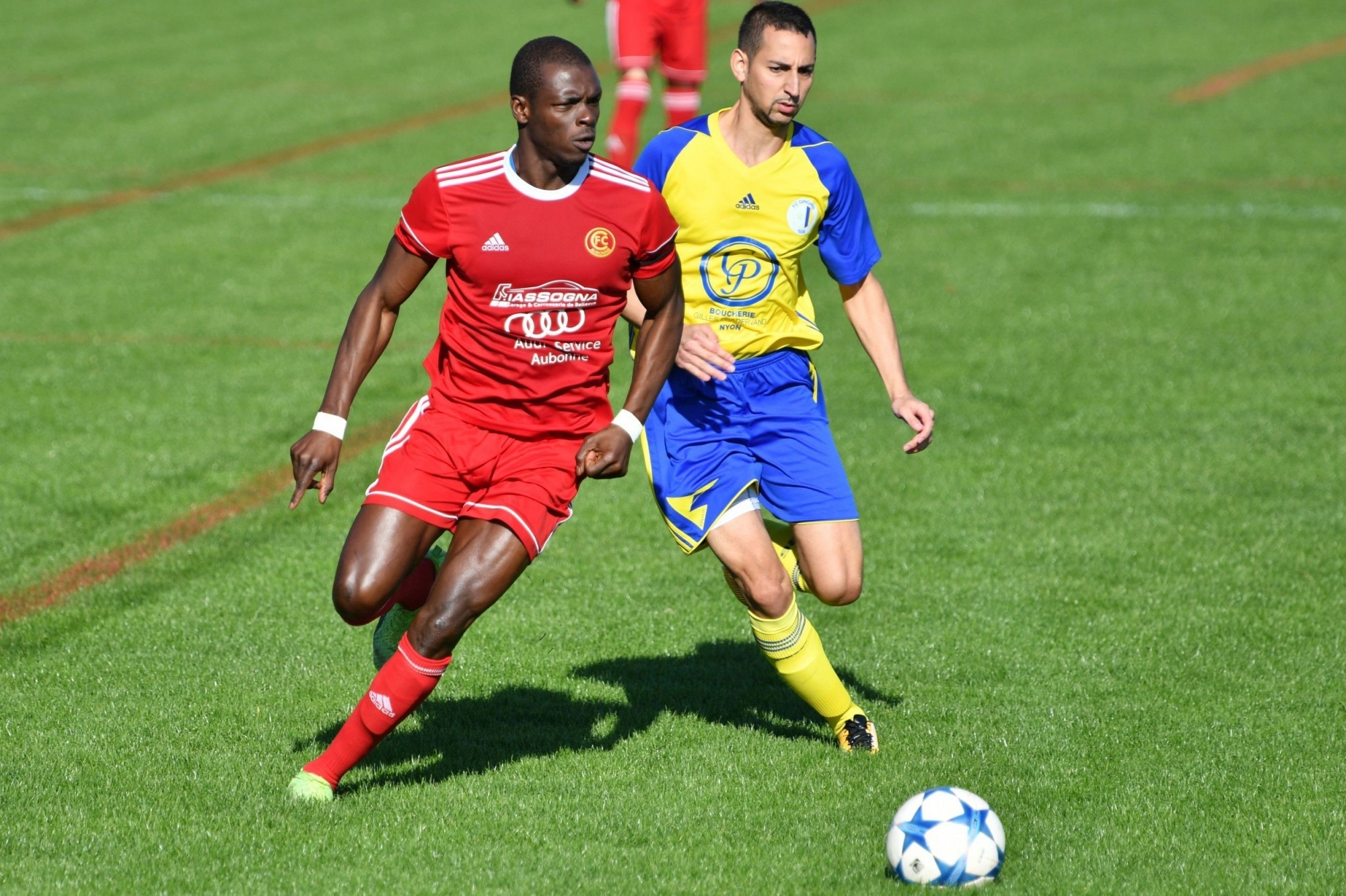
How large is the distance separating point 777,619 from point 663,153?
1.76 metres

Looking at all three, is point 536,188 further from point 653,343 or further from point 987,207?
point 987,207

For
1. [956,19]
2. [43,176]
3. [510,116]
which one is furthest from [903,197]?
[956,19]

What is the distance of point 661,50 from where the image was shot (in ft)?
48.9

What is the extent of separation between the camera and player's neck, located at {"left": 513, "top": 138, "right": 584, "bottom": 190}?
5.36 m

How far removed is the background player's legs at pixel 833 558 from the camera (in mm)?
5902

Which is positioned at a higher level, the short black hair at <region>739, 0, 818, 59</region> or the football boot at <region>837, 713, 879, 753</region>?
the short black hair at <region>739, 0, 818, 59</region>

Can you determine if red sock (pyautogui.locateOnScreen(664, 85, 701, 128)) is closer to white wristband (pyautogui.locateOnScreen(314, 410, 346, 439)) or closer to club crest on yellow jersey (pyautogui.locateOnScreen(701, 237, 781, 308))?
club crest on yellow jersey (pyautogui.locateOnScreen(701, 237, 781, 308))

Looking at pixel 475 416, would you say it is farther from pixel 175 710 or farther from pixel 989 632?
pixel 989 632

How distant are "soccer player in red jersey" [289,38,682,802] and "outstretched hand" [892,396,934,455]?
0.89 metres

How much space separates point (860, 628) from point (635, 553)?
1451 millimetres

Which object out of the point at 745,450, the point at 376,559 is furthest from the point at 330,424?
the point at 745,450

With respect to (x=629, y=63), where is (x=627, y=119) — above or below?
below

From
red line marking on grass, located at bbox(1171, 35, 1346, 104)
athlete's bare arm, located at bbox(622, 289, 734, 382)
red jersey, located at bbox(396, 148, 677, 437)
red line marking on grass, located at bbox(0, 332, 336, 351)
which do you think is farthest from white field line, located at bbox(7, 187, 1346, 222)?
red jersey, located at bbox(396, 148, 677, 437)

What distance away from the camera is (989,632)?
707 centimetres
